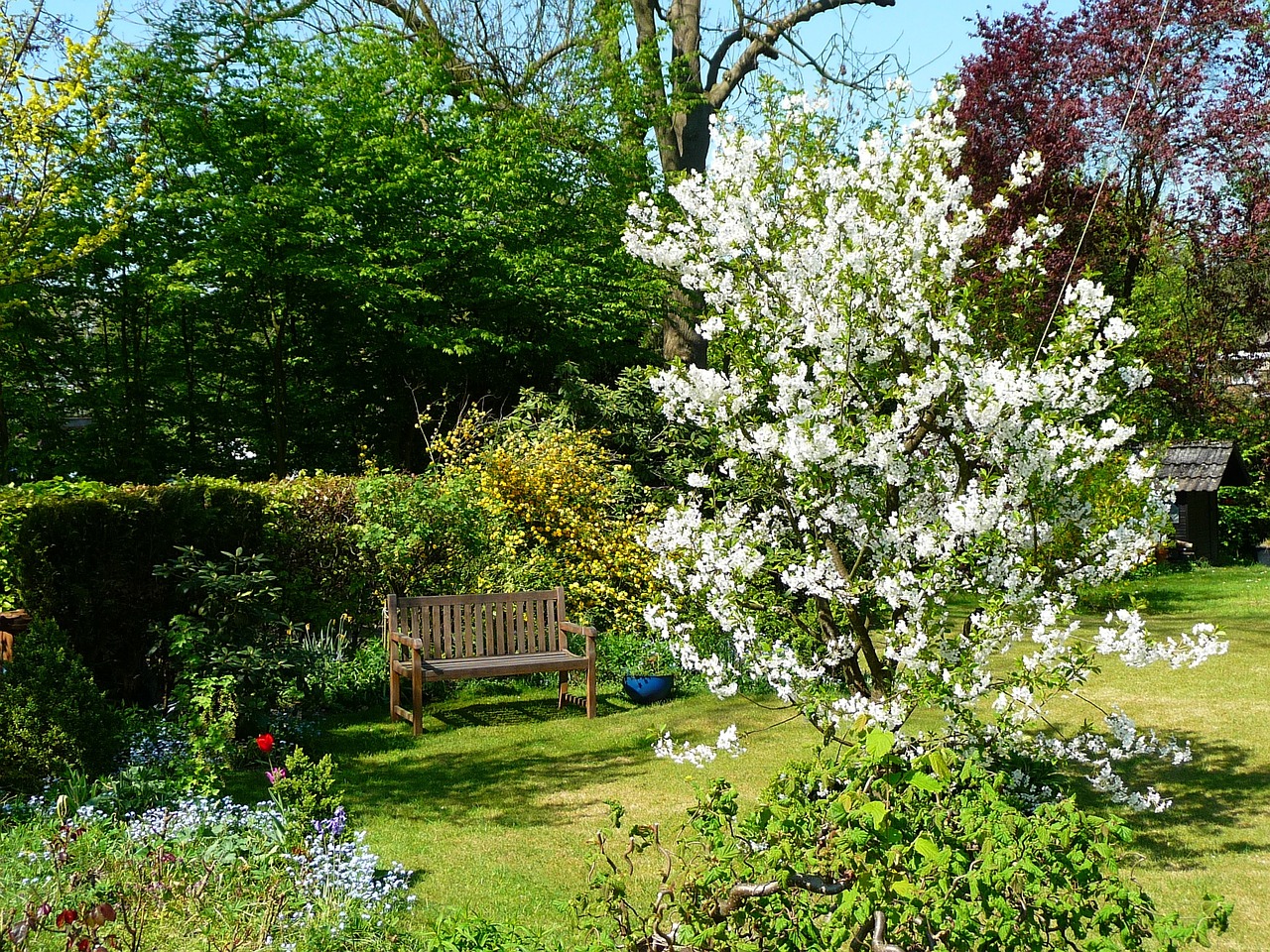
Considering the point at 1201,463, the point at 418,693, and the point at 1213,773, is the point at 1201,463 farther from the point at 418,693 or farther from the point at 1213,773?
the point at 418,693

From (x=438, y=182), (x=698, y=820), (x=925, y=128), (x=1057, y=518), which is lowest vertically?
(x=698, y=820)

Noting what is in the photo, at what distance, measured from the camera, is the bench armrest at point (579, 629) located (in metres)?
8.23

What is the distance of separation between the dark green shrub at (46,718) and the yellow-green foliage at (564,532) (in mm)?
4375

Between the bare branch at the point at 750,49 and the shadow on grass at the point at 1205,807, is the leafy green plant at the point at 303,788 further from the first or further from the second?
the bare branch at the point at 750,49

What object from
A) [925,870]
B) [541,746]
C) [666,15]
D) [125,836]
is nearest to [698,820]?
[925,870]

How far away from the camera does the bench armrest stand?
8.23 meters

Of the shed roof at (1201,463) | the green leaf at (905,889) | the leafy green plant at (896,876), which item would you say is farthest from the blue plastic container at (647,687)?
the shed roof at (1201,463)

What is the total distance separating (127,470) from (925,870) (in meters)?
12.2

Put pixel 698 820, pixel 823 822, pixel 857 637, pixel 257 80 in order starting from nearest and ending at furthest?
pixel 823 822, pixel 698 820, pixel 857 637, pixel 257 80

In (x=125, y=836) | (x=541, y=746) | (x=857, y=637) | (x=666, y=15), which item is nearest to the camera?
(x=125, y=836)

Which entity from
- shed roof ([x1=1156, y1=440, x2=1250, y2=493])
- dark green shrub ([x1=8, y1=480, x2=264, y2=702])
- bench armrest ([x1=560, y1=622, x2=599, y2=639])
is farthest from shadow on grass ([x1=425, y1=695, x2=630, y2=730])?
shed roof ([x1=1156, y1=440, x2=1250, y2=493])

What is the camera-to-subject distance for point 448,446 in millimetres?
11664

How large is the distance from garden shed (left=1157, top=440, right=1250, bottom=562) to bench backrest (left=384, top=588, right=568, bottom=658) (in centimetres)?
1264

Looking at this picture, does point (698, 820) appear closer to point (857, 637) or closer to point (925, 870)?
point (925, 870)
